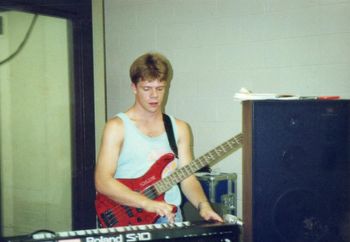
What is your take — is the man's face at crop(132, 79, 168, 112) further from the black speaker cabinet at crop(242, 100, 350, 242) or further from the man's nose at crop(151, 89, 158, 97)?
the black speaker cabinet at crop(242, 100, 350, 242)

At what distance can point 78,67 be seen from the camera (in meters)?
3.31

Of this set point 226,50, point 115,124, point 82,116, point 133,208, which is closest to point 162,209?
point 133,208

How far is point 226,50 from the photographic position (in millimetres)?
2852

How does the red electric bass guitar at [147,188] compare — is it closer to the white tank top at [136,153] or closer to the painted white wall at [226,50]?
the white tank top at [136,153]

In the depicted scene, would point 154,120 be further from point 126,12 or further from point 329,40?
point 126,12

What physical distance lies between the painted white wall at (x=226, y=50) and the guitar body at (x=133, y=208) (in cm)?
100

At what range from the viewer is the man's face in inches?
75.1

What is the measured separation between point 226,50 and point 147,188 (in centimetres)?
131

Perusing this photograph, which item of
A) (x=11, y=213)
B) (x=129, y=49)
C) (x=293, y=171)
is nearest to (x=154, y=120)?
(x=293, y=171)

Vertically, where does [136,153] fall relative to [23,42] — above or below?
below

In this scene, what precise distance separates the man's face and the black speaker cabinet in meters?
0.89

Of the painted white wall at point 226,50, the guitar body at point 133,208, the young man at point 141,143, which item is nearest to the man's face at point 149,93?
the young man at point 141,143

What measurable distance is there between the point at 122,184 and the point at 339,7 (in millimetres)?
1614

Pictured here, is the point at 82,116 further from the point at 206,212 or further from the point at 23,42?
the point at 206,212
